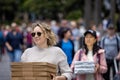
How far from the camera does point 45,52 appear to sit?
8445mm

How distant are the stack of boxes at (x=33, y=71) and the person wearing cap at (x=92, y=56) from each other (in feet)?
7.87

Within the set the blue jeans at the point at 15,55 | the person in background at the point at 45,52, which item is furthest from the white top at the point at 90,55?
the blue jeans at the point at 15,55

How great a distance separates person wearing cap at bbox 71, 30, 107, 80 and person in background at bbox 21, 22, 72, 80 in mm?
1949

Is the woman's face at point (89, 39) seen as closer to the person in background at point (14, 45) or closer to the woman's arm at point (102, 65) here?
the woman's arm at point (102, 65)

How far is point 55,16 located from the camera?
244 feet

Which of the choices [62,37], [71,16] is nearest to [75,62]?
[62,37]

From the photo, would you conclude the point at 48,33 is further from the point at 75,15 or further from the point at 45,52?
the point at 75,15

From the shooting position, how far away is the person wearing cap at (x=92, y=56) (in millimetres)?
10430

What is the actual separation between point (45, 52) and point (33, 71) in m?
0.49

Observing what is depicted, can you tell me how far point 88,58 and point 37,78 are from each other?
2802 millimetres

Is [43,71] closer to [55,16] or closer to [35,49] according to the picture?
[35,49]

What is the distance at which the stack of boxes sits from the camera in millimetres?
7986

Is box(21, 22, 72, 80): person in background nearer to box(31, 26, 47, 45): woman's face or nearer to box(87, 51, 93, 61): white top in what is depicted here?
box(31, 26, 47, 45): woman's face

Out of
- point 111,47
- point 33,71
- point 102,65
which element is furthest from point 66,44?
point 33,71
